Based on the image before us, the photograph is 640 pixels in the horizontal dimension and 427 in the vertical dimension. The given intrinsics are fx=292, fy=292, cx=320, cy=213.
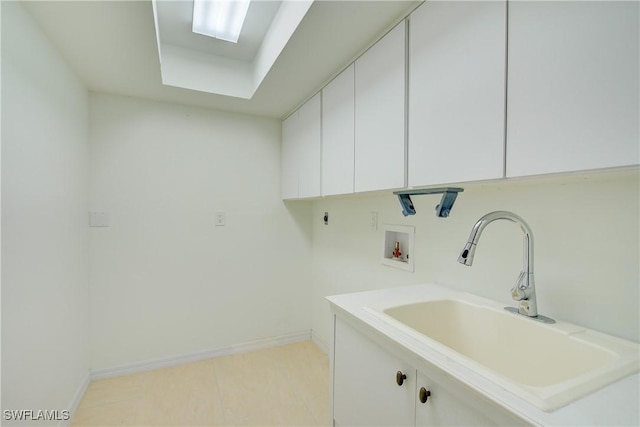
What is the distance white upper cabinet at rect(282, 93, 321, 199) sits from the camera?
2052mm

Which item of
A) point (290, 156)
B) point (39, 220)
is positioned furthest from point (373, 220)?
point (39, 220)

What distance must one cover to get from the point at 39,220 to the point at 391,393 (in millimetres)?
1680

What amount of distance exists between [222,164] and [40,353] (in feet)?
5.38

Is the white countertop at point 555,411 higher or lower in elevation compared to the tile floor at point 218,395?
higher

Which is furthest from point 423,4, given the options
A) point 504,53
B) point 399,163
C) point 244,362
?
point 244,362

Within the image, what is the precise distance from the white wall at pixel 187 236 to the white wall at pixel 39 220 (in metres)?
0.26

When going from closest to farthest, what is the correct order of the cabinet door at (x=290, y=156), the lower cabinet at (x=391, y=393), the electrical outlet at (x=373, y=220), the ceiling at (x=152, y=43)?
the lower cabinet at (x=391, y=393) → the ceiling at (x=152, y=43) → the electrical outlet at (x=373, y=220) → the cabinet door at (x=290, y=156)

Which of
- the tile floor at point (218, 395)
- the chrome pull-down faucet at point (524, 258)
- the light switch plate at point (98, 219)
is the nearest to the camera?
the chrome pull-down faucet at point (524, 258)

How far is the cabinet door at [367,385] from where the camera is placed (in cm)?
91

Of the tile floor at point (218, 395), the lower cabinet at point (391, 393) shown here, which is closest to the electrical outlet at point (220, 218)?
the tile floor at point (218, 395)

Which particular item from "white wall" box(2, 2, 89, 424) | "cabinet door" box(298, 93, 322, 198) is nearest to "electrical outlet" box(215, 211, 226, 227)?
"cabinet door" box(298, 93, 322, 198)

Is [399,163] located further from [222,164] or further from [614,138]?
[222,164]

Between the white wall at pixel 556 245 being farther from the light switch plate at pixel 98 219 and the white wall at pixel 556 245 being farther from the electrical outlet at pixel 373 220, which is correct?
the light switch plate at pixel 98 219

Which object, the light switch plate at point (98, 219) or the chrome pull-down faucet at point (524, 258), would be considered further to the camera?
the light switch plate at point (98, 219)
